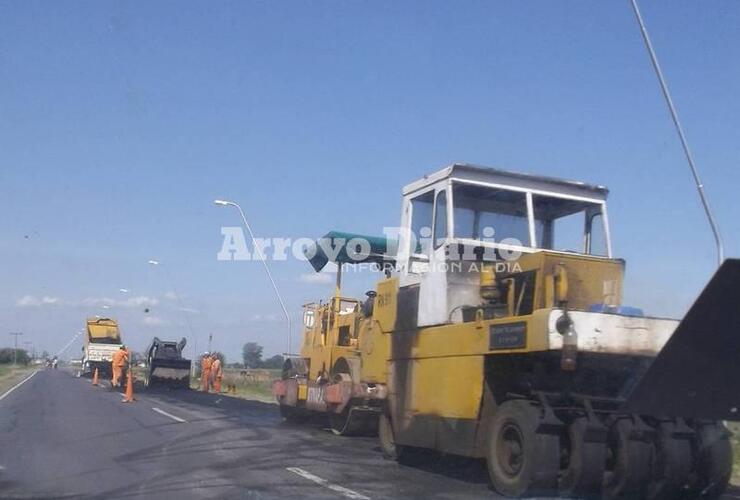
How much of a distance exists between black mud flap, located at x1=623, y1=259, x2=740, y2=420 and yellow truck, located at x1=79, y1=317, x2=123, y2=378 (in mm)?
48098

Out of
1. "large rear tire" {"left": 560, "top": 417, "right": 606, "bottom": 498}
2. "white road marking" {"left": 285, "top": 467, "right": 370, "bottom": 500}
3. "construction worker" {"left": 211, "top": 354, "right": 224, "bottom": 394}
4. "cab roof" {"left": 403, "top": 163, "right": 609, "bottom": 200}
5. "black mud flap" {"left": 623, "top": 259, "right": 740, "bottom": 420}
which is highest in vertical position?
"cab roof" {"left": 403, "top": 163, "right": 609, "bottom": 200}

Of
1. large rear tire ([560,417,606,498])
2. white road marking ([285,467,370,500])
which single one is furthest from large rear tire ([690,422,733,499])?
white road marking ([285,467,370,500])

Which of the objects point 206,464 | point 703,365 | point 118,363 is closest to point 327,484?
Result: point 206,464

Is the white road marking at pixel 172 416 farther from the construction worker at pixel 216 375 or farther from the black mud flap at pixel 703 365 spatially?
the construction worker at pixel 216 375

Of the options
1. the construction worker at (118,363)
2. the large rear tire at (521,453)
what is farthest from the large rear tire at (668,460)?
the construction worker at (118,363)

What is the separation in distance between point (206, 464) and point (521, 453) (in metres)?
4.53

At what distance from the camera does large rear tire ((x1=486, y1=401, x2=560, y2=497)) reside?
370 inches

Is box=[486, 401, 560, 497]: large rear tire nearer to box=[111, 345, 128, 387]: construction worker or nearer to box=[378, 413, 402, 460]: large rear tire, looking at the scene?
box=[378, 413, 402, 460]: large rear tire

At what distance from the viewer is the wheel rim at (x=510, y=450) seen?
32.4ft

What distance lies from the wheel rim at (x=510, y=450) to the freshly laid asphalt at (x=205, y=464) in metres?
0.52

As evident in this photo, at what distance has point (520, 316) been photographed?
10.1 meters

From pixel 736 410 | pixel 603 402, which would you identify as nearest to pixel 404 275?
pixel 603 402

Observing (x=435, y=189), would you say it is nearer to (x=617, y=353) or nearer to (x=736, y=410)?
(x=617, y=353)

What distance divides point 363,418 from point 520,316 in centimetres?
678
